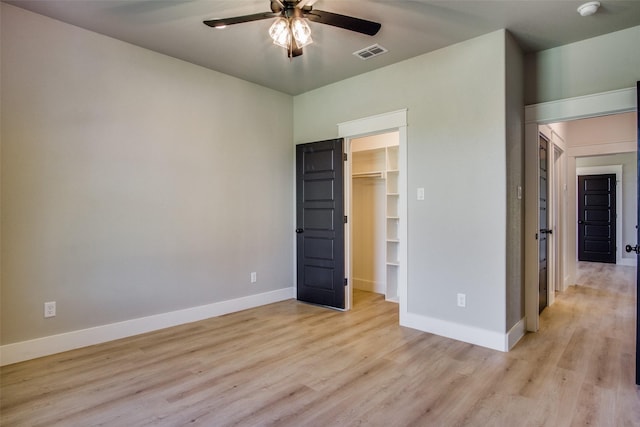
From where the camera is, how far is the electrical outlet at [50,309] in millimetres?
2812

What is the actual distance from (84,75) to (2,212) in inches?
52.1

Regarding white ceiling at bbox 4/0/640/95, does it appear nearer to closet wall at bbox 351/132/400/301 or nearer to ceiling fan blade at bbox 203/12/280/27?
ceiling fan blade at bbox 203/12/280/27

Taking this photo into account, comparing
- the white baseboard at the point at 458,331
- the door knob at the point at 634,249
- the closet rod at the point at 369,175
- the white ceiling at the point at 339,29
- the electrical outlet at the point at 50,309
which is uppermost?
the white ceiling at the point at 339,29

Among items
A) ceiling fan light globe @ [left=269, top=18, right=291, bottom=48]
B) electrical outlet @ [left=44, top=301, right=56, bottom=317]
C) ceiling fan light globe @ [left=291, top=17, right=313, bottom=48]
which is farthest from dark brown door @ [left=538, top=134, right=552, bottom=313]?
electrical outlet @ [left=44, top=301, right=56, bottom=317]

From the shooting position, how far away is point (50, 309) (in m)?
2.83

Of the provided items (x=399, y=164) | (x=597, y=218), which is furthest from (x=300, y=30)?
(x=597, y=218)

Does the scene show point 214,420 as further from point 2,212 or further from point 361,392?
point 2,212

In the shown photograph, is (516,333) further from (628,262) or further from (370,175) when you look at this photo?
(628,262)

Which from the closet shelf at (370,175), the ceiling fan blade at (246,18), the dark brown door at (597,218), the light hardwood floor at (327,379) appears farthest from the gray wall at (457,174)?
the dark brown door at (597,218)

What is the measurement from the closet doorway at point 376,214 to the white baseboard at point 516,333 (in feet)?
5.10

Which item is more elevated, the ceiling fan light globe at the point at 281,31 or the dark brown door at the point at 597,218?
the ceiling fan light globe at the point at 281,31

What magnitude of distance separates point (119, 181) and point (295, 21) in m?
2.19

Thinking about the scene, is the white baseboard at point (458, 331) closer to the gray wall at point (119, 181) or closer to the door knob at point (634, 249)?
the door knob at point (634, 249)

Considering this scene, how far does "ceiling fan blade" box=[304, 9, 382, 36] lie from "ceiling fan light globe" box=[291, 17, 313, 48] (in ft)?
0.24
